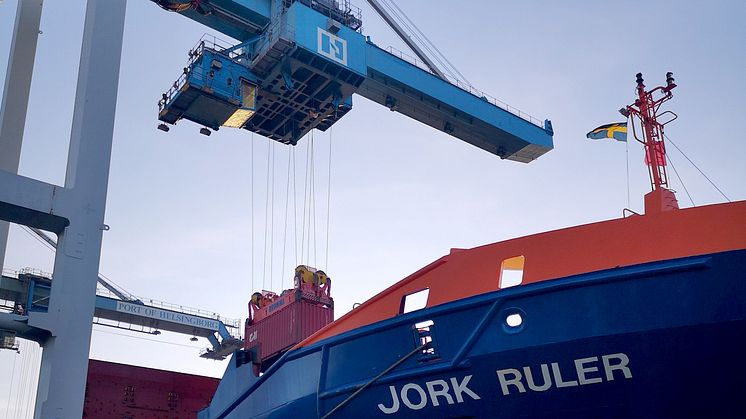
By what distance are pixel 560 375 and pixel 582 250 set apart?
1552 mm

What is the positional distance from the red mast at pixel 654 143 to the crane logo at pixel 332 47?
26.1ft

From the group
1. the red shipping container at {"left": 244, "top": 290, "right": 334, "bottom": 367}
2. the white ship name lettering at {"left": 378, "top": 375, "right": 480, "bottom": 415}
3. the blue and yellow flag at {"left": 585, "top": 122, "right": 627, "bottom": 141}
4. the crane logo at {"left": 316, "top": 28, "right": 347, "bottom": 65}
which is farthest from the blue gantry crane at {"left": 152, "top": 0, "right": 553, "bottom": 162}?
the white ship name lettering at {"left": 378, "top": 375, "right": 480, "bottom": 415}

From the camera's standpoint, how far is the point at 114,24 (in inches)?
373

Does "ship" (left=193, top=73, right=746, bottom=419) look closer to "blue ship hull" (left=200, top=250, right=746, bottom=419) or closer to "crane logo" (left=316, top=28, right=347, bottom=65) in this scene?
"blue ship hull" (left=200, top=250, right=746, bottom=419)

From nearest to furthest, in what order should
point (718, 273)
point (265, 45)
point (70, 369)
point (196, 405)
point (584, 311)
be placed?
point (70, 369)
point (718, 273)
point (584, 311)
point (265, 45)
point (196, 405)

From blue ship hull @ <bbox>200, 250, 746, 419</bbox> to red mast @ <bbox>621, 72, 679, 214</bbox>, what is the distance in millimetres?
2273

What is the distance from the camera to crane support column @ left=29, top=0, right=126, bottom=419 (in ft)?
26.0

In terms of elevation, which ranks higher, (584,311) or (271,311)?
(271,311)

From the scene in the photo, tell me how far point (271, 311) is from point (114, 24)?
7.85m

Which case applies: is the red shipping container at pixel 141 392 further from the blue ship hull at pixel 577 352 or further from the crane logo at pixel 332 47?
the blue ship hull at pixel 577 352

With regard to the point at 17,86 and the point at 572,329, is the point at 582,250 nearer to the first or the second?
the point at 572,329

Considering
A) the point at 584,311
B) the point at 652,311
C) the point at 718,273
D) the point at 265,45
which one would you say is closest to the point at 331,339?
the point at 584,311

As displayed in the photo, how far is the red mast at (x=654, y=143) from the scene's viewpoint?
10.9 meters

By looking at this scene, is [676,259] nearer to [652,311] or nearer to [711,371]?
[652,311]
